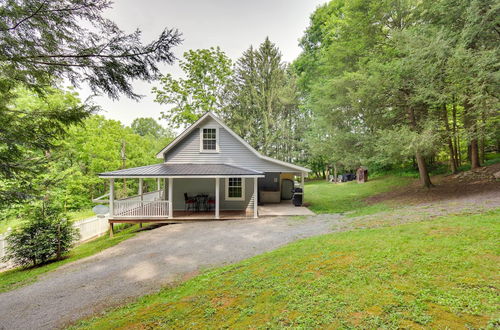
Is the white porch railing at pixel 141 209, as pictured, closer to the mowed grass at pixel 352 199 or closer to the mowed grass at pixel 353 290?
the mowed grass at pixel 353 290

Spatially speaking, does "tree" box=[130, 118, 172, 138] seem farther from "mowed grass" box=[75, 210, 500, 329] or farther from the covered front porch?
"mowed grass" box=[75, 210, 500, 329]

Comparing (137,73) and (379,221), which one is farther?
(379,221)

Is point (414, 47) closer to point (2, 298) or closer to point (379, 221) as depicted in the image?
point (379, 221)

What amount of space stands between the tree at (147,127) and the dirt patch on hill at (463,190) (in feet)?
172

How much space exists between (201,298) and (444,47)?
486 inches

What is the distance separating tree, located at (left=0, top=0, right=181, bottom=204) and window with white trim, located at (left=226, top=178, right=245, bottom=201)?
346 inches

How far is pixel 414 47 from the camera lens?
9891 millimetres

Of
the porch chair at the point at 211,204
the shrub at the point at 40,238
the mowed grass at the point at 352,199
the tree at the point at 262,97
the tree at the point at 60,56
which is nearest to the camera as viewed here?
the tree at the point at 60,56

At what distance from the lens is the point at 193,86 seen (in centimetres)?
2191

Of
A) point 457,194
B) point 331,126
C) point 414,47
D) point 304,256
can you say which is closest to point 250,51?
point 331,126

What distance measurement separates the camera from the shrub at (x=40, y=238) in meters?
7.41

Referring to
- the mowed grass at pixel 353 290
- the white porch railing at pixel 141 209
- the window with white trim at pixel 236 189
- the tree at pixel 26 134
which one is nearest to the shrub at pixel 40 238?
the white porch railing at pixel 141 209

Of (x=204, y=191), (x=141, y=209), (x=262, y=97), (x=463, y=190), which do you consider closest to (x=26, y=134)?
(x=141, y=209)

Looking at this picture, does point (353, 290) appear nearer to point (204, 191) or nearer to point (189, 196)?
point (204, 191)
